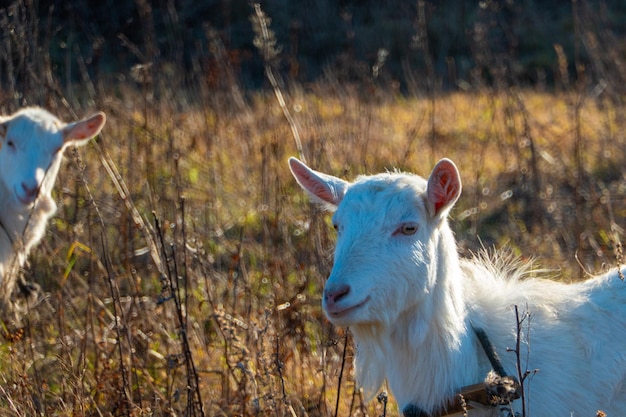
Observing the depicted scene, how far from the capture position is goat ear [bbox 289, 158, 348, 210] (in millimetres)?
3664

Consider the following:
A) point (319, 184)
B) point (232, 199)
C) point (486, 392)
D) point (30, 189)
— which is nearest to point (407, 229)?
point (319, 184)

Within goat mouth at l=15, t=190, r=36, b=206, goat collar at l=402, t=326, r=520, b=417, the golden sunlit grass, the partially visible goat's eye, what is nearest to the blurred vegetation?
the golden sunlit grass

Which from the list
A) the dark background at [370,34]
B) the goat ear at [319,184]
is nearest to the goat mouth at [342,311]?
the goat ear at [319,184]

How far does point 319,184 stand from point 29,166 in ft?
8.63

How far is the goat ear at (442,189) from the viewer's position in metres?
3.30

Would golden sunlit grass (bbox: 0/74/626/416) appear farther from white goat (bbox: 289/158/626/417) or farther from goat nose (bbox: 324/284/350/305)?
goat nose (bbox: 324/284/350/305)

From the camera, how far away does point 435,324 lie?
3357 mm

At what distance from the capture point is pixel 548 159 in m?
7.81

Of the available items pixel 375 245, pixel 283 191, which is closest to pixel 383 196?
pixel 375 245

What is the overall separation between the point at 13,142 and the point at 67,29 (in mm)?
5157

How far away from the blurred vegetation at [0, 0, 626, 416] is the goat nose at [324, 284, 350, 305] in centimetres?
49

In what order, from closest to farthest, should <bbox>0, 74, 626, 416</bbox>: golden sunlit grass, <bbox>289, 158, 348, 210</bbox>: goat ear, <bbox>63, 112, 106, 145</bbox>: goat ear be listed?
1. <bbox>289, 158, 348, 210</bbox>: goat ear
2. <bbox>0, 74, 626, 416</bbox>: golden sunlit grass
3. <bbox>63, 112, 106, 145</bbox>: goat ear

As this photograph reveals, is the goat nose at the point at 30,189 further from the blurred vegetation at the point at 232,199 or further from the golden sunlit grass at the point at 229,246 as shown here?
the golden sunlit grass at the point at 229,246

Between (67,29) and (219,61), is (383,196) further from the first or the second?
(67,29)
